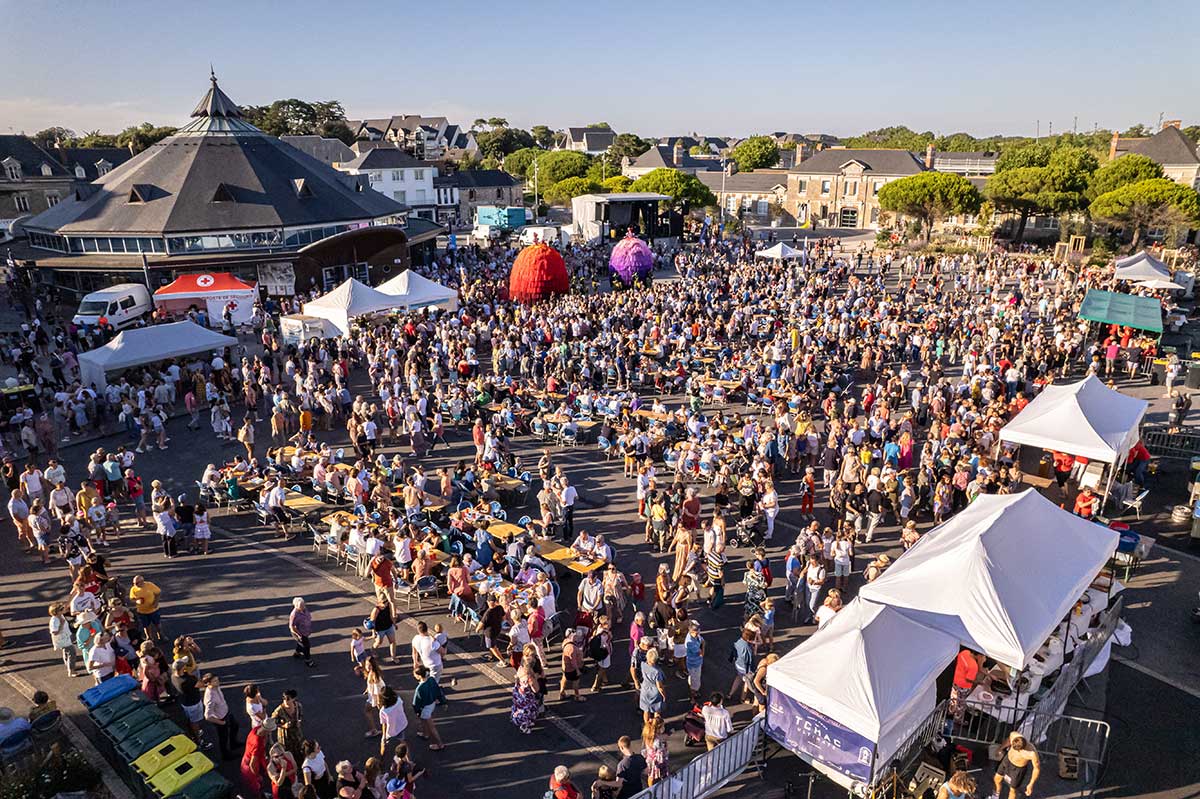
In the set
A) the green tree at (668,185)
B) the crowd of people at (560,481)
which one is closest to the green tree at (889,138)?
the green tree at (668,185)

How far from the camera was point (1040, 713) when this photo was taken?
8680 mm

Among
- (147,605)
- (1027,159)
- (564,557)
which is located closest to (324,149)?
(1027,159)

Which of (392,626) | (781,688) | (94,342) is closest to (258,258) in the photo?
(94,342)

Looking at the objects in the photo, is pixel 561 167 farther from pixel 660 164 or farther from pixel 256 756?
pixel 256 756

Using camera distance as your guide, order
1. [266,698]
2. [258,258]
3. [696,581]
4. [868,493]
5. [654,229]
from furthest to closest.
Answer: [654,229]
[258,258]
[868,493]
[696,581]
[266,698]

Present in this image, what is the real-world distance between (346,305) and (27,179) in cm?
5295

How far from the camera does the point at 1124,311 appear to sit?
79.7 ft

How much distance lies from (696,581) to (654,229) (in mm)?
45755

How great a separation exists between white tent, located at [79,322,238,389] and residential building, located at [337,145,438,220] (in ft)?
147

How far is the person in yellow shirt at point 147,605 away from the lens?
390 inches

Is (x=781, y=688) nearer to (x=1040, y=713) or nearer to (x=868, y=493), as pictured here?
(x=1040, y=713)

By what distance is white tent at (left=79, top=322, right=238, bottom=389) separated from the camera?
62.7 ft

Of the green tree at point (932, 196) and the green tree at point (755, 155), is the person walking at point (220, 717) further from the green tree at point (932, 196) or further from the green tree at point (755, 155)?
the green tree at point (755, 155)

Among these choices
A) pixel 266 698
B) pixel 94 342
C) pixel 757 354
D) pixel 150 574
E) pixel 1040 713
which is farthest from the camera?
pixel 94 342
